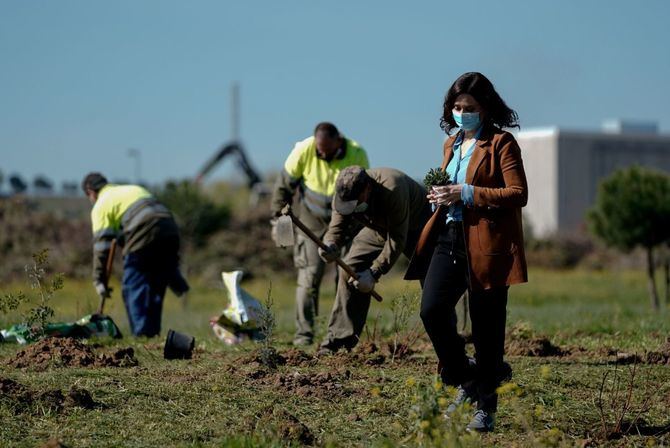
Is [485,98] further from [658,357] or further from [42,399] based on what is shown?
[42,399]

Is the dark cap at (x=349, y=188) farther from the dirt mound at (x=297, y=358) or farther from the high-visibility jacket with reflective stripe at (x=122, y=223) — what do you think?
the high-visibility jacket with reflective stripe at (x=122, y=223)

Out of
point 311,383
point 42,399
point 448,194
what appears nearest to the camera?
point 448,194

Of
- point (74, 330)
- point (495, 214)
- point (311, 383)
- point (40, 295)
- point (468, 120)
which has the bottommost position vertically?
point (74, 330)

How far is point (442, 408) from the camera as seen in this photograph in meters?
5.90

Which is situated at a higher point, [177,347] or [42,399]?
[42,399]

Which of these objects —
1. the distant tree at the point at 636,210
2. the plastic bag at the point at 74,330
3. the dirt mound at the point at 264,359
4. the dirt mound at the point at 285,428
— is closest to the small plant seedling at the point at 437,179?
the dirt mound at the point at 285,428

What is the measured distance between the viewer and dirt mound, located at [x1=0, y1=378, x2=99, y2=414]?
6469 mm

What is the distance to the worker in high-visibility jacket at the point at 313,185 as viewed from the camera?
33.7ft

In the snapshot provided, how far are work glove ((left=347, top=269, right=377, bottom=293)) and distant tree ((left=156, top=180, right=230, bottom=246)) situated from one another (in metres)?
16.8

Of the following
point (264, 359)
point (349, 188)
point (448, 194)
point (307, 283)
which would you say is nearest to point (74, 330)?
point (307, 283)

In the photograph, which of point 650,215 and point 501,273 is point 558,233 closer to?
point 650,215

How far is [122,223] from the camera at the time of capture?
460 inches

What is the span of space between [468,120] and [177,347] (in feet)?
11.2

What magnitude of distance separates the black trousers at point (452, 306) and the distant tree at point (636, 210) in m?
14.7
